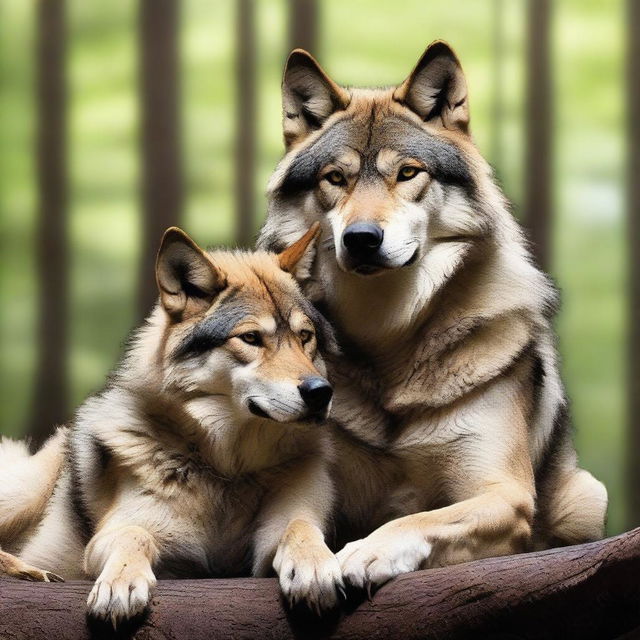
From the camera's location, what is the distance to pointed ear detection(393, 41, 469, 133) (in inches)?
117

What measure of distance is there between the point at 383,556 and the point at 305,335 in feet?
2.11

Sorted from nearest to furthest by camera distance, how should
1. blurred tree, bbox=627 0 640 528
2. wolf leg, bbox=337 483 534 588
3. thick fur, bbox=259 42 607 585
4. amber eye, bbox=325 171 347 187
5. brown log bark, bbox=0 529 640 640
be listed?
1. brown log bark, bbox=0 529 640 640
2. wolf leg, bbox=337 483 534 588
3. thick fur, bbox=259 42 607 585
4. amber eye, bbox=325 171 347 187
5. blurred tree, bbox=627 0 640 528

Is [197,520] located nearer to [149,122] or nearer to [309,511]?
[309,511]

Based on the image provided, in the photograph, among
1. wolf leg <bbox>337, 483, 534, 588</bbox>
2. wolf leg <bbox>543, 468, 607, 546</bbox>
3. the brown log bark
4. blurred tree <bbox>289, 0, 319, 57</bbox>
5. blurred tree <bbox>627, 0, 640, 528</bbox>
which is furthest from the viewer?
blurred tree <bbox>289, 0, 319, 57</bbox>

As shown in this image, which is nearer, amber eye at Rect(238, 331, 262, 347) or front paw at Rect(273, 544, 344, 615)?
front paw at Rect(273, 544, 344, 615)

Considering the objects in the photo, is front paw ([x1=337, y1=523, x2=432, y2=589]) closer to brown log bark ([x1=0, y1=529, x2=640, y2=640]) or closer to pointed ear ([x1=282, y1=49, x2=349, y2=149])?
brown log bark ([x1=0, y1=529, x2=640, y2=640])

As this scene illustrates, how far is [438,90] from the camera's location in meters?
3.04

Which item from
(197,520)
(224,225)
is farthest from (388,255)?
(224,225)

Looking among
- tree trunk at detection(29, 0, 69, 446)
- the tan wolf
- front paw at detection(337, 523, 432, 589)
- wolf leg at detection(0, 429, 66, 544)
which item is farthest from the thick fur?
tree trunk at detection(29, 0, 69, 446)

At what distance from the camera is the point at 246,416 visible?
2.64 m

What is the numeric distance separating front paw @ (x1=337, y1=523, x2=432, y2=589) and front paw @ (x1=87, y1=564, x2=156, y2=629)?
46cm

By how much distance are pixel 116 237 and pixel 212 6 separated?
118 cm

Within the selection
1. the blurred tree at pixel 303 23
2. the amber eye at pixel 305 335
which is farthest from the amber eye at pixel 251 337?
the blurred tree at pixel 303 23

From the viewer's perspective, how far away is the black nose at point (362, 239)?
105 inches
